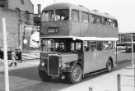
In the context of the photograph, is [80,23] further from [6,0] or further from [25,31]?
[6,0]

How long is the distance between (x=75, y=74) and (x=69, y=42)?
1794 mm

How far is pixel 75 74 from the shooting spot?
11.4 meters

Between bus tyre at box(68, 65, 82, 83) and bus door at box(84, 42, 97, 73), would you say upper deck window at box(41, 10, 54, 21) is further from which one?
bus tyre at box(68, 65, 82, 83)

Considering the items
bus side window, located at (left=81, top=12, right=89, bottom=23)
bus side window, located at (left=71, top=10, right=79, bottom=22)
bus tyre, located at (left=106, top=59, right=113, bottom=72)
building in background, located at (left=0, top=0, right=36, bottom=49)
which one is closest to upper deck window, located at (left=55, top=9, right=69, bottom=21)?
bus side window, located at (left=71, top=10, right=79, bottom=22)

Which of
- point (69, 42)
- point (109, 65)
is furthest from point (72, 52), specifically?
point (109, 65)

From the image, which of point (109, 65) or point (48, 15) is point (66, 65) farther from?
point (109, 65)

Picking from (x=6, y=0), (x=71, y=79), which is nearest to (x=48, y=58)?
(x=71, y=79)

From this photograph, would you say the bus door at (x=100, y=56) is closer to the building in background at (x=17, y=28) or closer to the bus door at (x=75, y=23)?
the bus door at (x=75, y=23)

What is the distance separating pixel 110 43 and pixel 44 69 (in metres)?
6.07

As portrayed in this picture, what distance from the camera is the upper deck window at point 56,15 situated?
11.7 meters

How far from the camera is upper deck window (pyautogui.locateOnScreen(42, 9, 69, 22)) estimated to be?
11.7 m

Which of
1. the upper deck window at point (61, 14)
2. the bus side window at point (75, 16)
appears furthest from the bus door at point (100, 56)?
the upper deck window at point (61, 14)

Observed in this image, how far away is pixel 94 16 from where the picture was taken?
13.5 meters

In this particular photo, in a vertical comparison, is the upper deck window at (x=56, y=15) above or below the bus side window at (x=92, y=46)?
above
